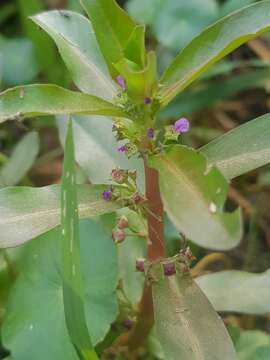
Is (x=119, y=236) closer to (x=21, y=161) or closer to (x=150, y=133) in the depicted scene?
(x=150, y=133)

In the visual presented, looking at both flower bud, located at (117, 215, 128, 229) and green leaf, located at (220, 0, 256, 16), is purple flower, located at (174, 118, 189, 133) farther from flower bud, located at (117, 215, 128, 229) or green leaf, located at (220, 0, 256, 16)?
green leaf, located at (220, 0, 256, 16)

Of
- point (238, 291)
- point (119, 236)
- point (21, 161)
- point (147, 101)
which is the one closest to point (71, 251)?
point (119, 236)

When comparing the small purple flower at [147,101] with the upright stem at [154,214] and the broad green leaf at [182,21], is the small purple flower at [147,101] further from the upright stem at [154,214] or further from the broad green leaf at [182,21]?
the broad green leaf at [182,21]

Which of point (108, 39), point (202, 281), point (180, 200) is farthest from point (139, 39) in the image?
point (202, 281)

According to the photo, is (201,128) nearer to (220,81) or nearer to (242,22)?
(220,81)

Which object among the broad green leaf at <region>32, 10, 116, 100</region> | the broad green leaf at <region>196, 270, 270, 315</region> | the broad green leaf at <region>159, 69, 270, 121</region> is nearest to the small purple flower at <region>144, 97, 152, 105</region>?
the broad green leaf at <region>32, 10, 116, 100</region>

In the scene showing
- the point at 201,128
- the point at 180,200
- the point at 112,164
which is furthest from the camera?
the point at 201,128
